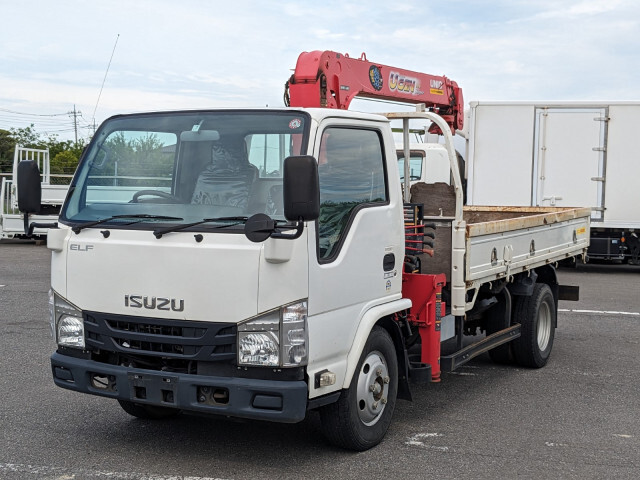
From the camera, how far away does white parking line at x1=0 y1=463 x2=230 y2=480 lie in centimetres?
492

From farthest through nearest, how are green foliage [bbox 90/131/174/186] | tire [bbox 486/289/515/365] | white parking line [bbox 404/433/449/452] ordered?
tire [bbox 486/289/515/365]
white parking line [bbox 404/433/449/452]
green foliage [bbox 90/131/174/186]

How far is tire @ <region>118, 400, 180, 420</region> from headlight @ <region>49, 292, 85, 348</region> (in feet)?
2.96

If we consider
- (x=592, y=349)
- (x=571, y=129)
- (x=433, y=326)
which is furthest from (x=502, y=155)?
(x=433, y=326)

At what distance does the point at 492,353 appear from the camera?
27.2ft

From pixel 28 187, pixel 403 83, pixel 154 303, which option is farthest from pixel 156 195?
pixel 403 83

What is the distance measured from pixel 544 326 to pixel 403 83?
439cm

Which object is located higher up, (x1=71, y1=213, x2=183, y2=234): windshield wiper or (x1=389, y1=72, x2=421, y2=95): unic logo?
(x1=389, y1=72, x2=421, y2=95): unic logo

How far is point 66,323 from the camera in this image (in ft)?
17.2

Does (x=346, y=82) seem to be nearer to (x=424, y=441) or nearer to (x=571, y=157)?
(x=424, y=441)

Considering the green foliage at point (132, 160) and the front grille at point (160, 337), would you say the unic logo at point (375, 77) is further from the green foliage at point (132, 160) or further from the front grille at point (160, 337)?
the front grille at point (160, 337)

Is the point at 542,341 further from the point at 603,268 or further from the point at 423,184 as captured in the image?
the point at 603,268

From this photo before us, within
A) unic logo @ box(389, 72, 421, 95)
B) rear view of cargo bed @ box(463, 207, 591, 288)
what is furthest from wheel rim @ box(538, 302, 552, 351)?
unic logo @ box(389, 72, 421, 95)

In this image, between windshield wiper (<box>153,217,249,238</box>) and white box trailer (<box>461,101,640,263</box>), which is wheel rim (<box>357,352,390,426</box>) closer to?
windshield wiper (<box>153,217,249,238</box>)

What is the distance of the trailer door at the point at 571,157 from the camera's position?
52.5 ft
